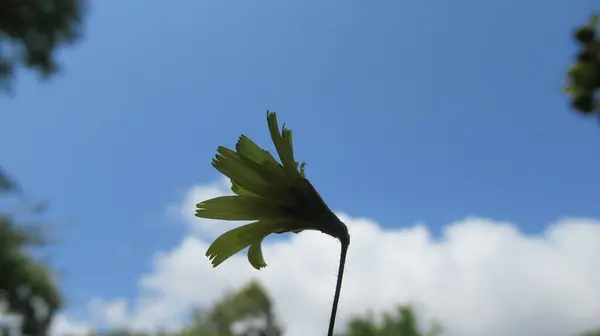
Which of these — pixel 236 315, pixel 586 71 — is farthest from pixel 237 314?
pixel 586 71

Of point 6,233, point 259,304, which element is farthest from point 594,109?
point 259,304

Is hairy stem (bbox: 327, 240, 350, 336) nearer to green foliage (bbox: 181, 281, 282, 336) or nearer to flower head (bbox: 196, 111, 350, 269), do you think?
flower head (bbox: 196, 111, 350, 269)

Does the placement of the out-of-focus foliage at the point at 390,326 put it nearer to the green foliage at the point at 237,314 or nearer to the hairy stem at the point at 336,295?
the green foliage at the point at 237,314

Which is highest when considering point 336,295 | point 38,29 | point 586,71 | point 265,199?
point 38,29

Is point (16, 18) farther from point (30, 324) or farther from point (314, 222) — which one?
point (314, 222)

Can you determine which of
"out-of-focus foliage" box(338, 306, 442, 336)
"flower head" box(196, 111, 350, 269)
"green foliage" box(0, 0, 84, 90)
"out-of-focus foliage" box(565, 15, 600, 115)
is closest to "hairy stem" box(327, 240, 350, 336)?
"flower head" box(196, 111, 350, 269)

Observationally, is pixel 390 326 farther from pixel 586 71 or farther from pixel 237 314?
pixel 586 71

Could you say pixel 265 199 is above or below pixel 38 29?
below

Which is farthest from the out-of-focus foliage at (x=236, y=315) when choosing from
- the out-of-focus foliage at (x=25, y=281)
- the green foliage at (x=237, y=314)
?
the out-of-focus foliage at (x=25, y=281)
